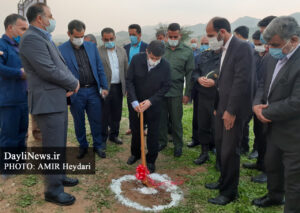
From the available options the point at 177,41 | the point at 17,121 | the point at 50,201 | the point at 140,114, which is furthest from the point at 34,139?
the point at 177,41

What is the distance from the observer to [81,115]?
4418 mm

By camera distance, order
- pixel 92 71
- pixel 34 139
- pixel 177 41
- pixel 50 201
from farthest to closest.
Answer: pixel 34 139 → pixel 177 41 → pixel 92 71 → pixel 50 201

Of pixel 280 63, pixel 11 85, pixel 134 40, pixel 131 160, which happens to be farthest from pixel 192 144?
pixel 11 85

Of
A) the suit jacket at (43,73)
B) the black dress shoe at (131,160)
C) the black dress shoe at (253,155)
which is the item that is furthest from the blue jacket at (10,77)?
the black dress shoe at (253,155)

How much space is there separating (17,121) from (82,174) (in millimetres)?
1380

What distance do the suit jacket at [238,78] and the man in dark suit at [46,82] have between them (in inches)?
77.8

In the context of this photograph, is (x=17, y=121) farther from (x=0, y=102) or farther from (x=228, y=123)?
(x=228, y=123)

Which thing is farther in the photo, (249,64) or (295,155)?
(249,64)

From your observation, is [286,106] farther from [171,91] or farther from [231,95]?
[171,91]

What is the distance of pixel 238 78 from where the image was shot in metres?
2.86

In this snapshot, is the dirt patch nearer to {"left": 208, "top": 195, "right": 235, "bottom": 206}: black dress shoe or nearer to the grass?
the grass

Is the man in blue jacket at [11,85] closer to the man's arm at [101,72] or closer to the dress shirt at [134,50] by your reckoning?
the man's arm at [101,72]

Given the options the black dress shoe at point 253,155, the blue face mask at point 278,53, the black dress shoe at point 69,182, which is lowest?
the black dress shoe at point 253,155

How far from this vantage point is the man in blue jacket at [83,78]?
4133 millimetres
